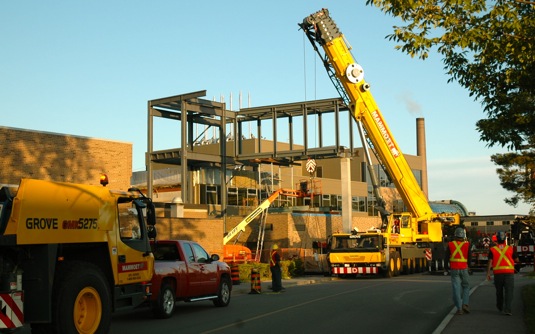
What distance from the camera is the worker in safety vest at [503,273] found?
14344 mm

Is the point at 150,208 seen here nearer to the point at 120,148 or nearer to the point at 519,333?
the point at 519,333

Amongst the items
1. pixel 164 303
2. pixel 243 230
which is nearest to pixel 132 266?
pixel 164 303

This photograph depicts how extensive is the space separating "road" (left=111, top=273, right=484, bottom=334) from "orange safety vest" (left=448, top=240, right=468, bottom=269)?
1252mm

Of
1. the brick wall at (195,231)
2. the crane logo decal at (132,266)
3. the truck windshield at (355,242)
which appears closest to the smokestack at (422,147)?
the truck windshield at (355,242)

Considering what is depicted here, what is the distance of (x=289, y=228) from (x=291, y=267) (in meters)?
9.98

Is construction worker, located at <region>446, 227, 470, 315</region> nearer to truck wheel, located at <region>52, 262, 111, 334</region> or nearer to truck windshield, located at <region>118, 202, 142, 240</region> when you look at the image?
truck windshield, located at <region>118, 202, 142, 240</region>

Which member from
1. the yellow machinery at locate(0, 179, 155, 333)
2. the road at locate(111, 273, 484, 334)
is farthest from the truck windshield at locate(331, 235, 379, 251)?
the yellow machinery at locate(0, 179, 155, 333)

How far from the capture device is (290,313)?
16.2 m

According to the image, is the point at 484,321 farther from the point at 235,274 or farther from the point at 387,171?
the point at 387,171

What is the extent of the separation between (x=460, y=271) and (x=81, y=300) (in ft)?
26.0

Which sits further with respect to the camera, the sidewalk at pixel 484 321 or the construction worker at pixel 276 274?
the construction worker at pixel 276 274

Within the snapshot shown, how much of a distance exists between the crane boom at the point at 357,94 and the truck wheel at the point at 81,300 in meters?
23.8

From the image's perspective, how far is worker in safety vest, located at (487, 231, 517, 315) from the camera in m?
14.3

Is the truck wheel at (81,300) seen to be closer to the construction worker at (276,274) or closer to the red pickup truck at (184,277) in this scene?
the red pickup truck at (184,277)
